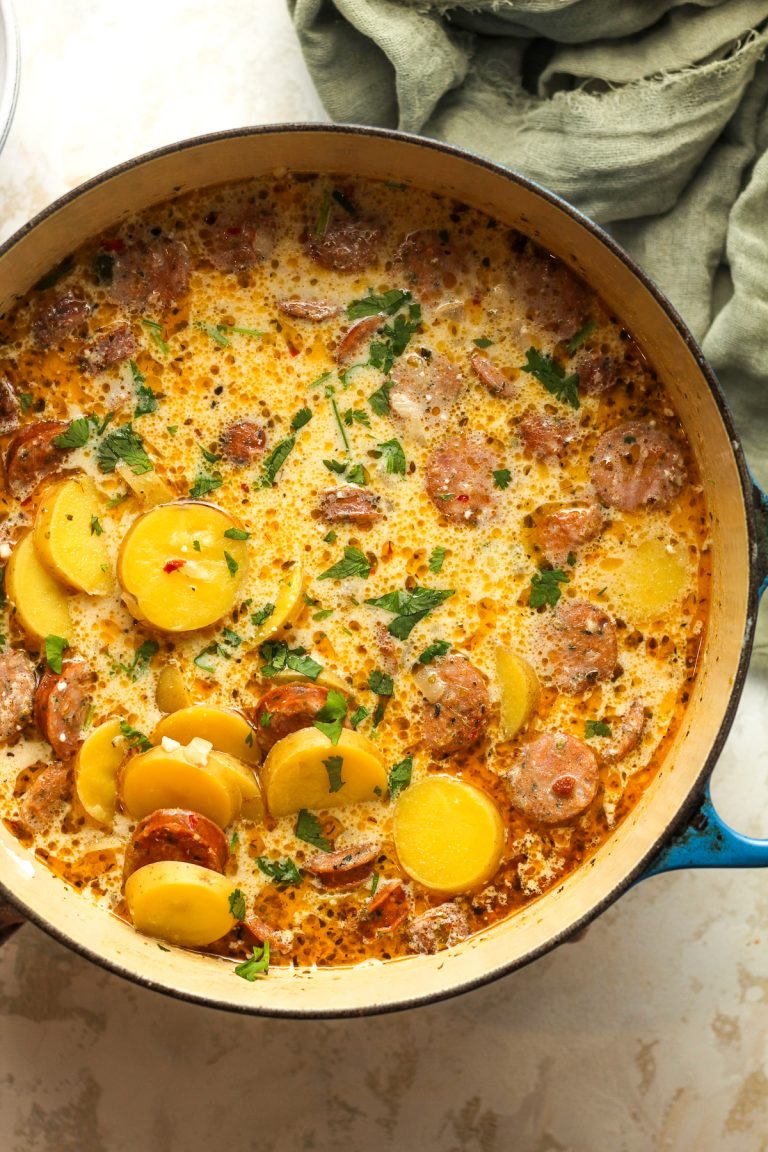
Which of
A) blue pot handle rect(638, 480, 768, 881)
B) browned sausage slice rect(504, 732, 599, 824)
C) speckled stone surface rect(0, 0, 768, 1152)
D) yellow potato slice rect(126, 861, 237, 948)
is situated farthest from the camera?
speckled stone surface rect(0, 0, 768, 1152)

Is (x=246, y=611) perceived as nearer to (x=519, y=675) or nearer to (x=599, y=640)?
(x=519, y=675)

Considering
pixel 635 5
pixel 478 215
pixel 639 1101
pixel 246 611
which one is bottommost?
pixel 639 1101

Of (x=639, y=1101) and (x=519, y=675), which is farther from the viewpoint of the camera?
(x=639, y=1101)

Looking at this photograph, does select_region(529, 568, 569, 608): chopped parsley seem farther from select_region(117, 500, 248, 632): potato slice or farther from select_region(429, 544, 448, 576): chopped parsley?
select_region(117, 500, 248, 632): potato slice

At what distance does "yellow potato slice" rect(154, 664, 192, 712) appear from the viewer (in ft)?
7.46

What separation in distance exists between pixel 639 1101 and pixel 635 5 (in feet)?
7.84

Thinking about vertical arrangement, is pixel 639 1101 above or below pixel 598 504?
below

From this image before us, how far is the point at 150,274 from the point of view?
7.61ft

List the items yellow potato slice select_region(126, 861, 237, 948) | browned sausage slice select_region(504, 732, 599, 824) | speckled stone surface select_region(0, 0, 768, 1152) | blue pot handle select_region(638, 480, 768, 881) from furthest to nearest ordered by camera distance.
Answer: speckled stone surface select_region(0, 0, 768, 1152)
browned sausage slice select_region(504, 732, 599, 824)
yellow potato slice select_region(126, 861, 237, 948)
blue pot handle select_region(638, 480, 768, 881)

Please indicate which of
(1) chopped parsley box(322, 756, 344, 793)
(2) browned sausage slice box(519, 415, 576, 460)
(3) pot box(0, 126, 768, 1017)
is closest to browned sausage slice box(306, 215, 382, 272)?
(3) pot box(0, 126, 768, 1017)

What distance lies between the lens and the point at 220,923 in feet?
7.25

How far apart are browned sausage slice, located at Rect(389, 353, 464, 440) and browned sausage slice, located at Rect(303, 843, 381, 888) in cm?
86

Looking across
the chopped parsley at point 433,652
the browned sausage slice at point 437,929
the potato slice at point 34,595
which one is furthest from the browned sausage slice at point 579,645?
the potato slice at point 34,595

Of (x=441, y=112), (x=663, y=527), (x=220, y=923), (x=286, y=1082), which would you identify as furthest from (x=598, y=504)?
(x=286, y=1082)
